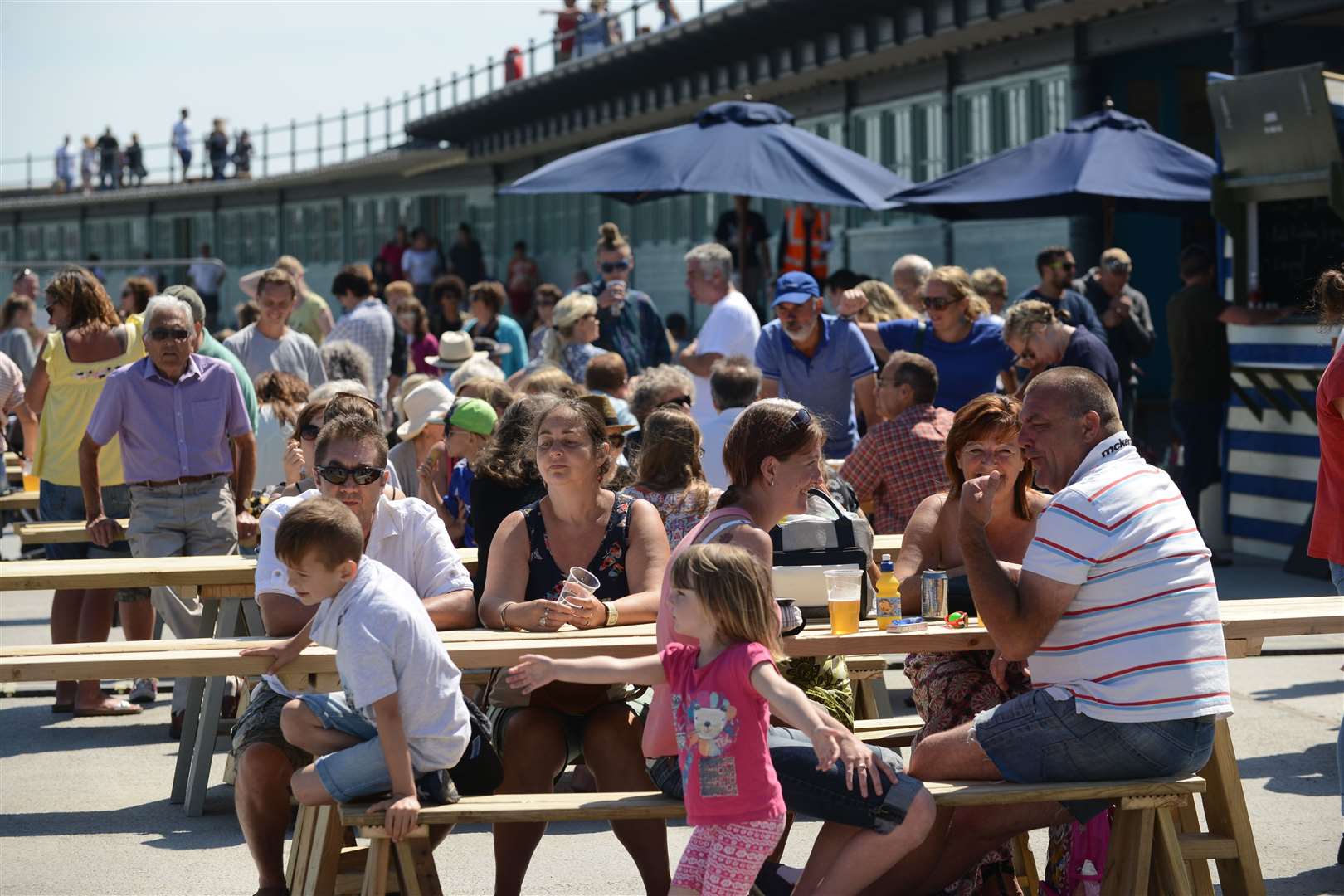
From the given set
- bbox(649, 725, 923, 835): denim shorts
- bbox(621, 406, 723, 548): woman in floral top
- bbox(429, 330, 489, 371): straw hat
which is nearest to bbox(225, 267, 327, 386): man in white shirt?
bbox(429, 330, 489, 371): straw hat

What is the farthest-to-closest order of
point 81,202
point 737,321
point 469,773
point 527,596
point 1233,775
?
point 81,202 < point 737,321 < point 527,596 < point 1233,775 < point 469,773

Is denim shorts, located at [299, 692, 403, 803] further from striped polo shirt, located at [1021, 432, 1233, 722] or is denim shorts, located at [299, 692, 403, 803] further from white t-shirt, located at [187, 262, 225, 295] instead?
white t-shirt, located at [187, 262, 225, 295]

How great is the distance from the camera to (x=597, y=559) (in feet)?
18.8

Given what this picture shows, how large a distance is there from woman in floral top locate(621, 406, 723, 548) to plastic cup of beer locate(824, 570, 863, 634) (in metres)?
1.30

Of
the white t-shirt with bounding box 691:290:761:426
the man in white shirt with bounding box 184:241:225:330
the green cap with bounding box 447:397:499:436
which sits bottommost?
the green cap with bounding box 447:397:499:436

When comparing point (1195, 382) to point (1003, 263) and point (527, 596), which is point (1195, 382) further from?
point (527, 596)

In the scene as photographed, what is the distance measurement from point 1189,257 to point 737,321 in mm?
3745

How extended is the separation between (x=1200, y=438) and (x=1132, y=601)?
8.50 meters

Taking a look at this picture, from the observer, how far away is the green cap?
25.7 ft

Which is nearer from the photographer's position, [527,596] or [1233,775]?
[1233,775]

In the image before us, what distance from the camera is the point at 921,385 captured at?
7.81m

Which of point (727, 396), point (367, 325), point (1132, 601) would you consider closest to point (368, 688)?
point (1132, 601)

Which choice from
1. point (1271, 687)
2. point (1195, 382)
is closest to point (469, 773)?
point (1271, 687)

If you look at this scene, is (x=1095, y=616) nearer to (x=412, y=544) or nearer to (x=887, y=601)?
(x=887, y=601)
